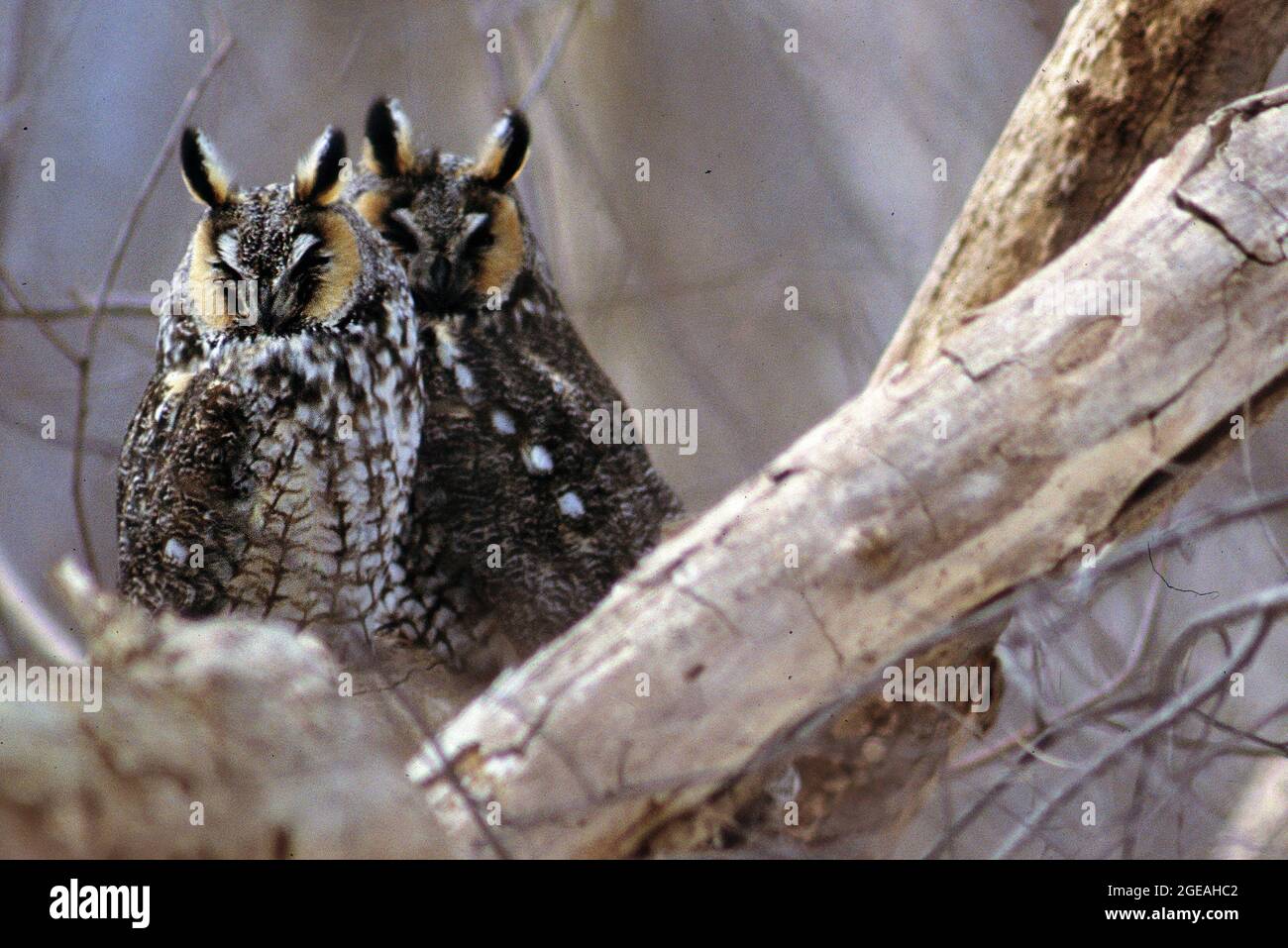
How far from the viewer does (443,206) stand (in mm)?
2270

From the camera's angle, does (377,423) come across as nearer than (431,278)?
Yes

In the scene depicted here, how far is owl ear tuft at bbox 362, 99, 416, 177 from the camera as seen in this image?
2.22 m

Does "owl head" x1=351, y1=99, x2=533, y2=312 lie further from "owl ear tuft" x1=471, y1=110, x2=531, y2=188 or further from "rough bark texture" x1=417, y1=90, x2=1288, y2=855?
"rough bark texture" x1=417, y1=90, x2=1288, y2=855

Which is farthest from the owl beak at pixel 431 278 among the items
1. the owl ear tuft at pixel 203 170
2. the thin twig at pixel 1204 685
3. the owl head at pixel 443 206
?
the thin twig at pixel 1204 685

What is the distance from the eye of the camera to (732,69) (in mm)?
4543

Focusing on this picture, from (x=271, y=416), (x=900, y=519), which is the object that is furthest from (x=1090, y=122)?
(x=271, y=416)

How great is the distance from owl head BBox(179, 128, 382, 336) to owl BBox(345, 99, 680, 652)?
274 millimetres

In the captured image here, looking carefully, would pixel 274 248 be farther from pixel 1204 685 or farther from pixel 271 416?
pixel 1204 685

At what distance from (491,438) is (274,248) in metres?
0.51

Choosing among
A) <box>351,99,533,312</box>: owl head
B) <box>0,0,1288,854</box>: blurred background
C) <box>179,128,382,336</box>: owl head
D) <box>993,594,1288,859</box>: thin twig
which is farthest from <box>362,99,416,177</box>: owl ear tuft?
<box>993,594,1288,859</box>: thin twig

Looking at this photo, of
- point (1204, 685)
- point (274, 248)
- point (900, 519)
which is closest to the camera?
point (1204, 685)
